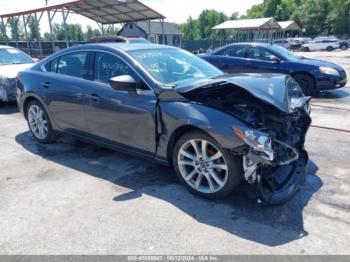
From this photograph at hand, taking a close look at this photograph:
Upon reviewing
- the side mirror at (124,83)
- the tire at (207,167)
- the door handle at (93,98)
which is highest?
the side mirror at (124,83)

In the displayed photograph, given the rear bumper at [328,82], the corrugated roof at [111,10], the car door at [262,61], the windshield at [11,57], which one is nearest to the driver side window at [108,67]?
the windshield at [11,57]

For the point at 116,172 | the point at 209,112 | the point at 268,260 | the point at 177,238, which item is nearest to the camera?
the point at 268,260

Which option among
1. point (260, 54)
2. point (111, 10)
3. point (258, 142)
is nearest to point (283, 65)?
point (260, 54)

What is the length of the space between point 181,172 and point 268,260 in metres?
1.39

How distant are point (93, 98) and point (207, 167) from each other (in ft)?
6.05

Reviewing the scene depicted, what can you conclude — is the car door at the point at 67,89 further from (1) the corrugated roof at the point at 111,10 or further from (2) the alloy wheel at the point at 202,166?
(1) the corrugated roof at the point at 111,10

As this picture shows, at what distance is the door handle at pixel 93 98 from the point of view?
421 centimetres

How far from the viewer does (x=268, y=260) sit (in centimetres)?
255

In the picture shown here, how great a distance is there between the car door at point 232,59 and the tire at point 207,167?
6959 mm

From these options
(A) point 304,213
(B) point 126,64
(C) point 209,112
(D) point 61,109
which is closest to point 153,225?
(C) point 209,112

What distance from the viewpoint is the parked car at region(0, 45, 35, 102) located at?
791cm

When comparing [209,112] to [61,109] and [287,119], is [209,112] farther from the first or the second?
[61,109]

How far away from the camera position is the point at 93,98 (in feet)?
14.0

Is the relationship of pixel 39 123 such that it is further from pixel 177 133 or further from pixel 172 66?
pixel 177 133
